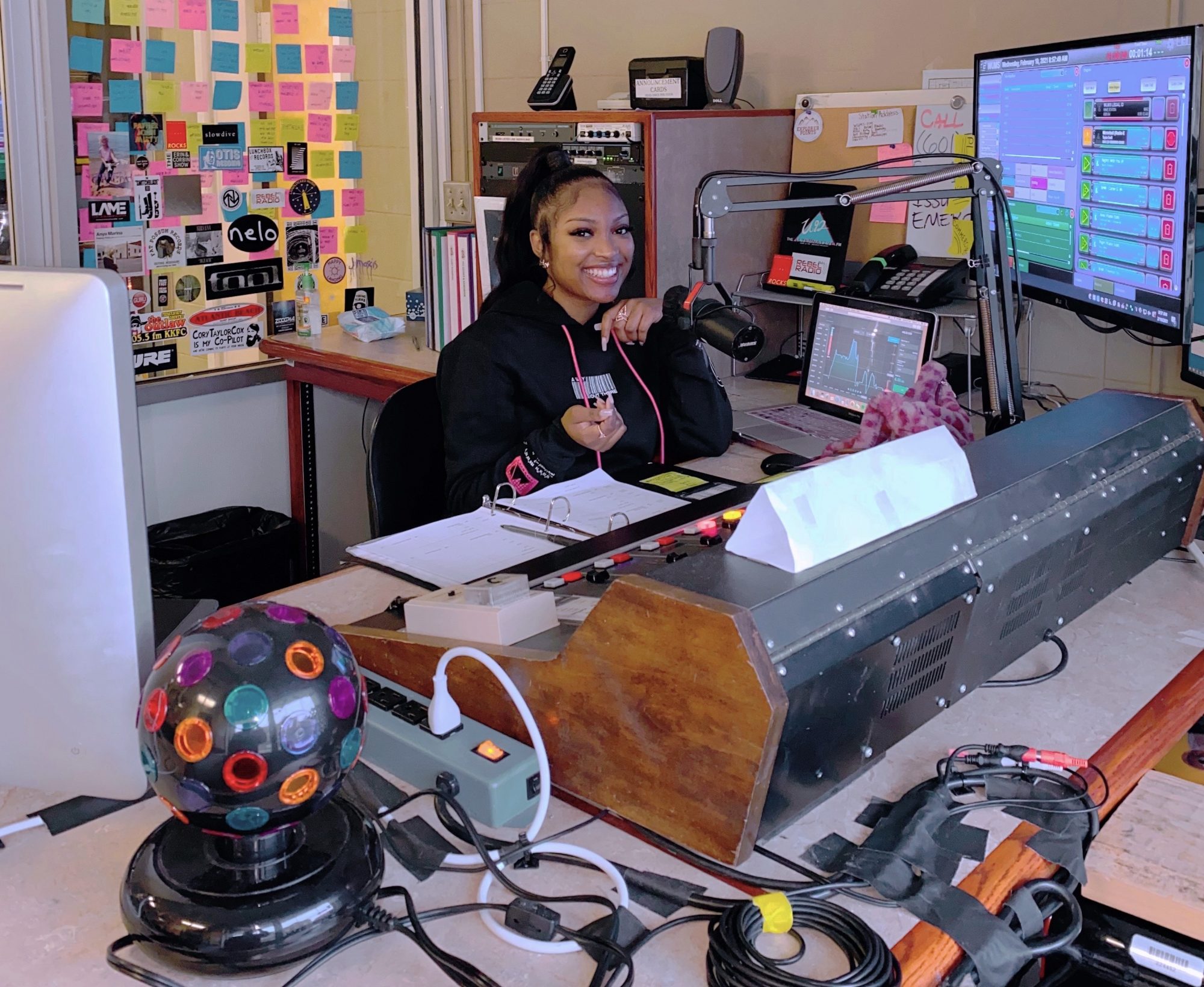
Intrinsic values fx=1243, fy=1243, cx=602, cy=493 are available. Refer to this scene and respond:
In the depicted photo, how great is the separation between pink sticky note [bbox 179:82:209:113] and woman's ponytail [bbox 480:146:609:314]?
1192mm

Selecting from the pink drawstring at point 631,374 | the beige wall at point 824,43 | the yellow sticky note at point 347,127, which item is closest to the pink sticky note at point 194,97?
the yellow sticky note at point 347,127

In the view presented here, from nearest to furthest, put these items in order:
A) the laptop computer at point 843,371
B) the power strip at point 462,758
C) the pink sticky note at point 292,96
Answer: the power strip at point 462,758, the laptop computer at point 843,371, the pink sticky note at point 292,96

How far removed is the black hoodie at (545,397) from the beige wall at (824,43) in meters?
0.78

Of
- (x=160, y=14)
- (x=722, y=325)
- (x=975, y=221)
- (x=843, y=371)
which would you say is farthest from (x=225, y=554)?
(x=975, y=221)

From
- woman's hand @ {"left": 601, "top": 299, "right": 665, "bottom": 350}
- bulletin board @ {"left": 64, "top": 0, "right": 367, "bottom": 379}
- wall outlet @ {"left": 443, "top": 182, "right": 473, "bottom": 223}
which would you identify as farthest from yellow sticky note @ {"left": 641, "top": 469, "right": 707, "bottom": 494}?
bulletin board @ {"left": 64, "top": 0, "right": 367, "bottom": 379}

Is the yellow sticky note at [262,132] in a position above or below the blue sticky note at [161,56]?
below

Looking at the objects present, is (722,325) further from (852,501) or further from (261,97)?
(261,97)

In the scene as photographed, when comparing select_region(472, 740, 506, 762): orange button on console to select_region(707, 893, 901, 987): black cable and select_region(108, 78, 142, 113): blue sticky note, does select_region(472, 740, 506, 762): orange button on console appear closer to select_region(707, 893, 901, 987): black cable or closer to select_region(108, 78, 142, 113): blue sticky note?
select_region(707, 893, 901, 987): black cable

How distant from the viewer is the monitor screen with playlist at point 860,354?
7.57ft

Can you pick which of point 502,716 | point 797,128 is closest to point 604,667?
point 502,716

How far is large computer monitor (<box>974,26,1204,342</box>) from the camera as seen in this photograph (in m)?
1.83

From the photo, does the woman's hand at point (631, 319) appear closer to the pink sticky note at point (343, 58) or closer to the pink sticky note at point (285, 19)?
the pink sticky note at point (285, 19)

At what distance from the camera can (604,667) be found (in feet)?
3.54

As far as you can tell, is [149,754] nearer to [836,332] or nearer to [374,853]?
[374,853]
